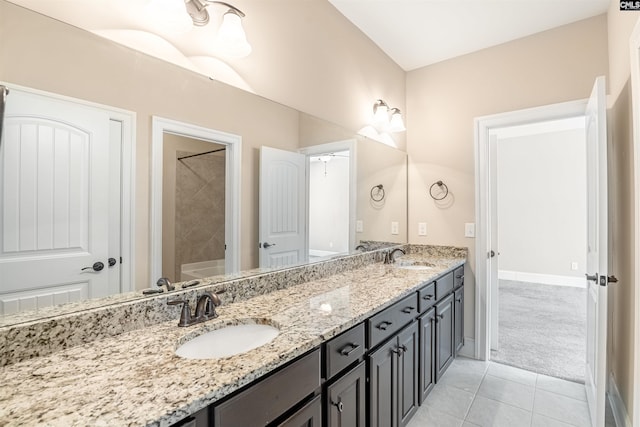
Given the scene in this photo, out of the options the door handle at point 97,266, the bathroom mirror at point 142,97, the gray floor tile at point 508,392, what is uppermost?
the bathroom mirror at point 142,97

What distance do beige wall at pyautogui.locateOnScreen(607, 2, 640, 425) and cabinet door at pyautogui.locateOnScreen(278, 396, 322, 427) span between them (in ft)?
5.75

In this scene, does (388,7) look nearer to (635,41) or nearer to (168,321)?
(635,41)

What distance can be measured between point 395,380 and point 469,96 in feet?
8.26

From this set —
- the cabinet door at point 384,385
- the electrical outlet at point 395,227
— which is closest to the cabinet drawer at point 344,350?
the cabinet door at point 384,385

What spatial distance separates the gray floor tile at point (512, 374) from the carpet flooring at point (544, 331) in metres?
0.08

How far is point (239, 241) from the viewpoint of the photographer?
61.5 inches

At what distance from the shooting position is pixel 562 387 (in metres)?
2.27

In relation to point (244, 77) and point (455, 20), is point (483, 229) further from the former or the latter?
point (244, 77)

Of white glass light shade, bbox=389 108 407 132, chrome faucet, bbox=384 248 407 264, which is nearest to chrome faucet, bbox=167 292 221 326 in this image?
chrome faucet, bbox=384 248 407 264

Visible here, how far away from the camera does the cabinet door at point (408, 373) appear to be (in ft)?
5.41

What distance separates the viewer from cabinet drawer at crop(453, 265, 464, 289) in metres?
2.54

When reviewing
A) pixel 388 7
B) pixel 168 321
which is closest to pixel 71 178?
pixel 168 321

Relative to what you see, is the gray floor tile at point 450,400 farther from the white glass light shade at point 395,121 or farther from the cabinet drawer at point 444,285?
the white glass light shade at point 395,121

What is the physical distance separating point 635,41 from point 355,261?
6.27 ft
